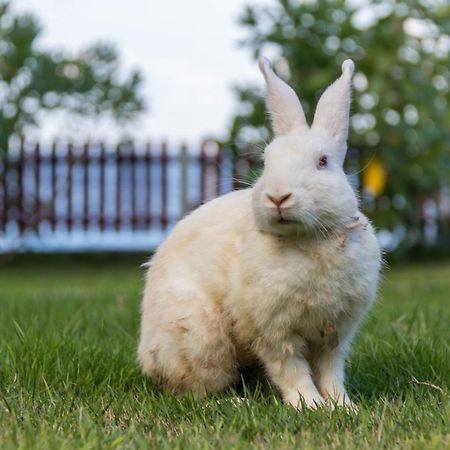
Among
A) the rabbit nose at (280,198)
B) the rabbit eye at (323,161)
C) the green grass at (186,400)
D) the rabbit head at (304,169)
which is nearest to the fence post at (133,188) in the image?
the green grass at (186,400)

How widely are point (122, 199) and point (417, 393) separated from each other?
11.6m

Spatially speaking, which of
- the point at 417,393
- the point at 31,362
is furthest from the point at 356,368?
the point at 31,362

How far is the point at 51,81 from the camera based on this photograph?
41.5 feet

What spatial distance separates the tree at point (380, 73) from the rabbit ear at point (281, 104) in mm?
7189

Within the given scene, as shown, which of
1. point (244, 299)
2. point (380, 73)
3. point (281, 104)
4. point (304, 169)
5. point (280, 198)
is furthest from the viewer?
point (380, 73)

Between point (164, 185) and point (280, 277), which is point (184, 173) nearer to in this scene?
point (164, 185)

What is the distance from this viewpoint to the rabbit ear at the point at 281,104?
2766 mm

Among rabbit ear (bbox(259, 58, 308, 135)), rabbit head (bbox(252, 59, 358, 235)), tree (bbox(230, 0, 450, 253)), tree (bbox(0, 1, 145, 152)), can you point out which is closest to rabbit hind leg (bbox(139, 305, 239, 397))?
rabbit head (bbox(252, 59, 358, 235))

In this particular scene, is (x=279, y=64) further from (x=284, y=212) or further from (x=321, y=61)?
(x=284, y=212)

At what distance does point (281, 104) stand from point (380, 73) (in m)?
7.70

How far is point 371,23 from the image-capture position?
408 inches

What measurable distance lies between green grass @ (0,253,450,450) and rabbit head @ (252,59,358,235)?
1.94 ft

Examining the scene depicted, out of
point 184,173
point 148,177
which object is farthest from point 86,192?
point 184,173

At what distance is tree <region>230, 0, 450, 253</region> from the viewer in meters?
10.2
